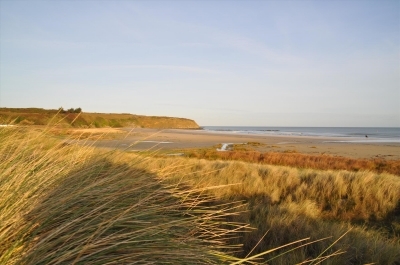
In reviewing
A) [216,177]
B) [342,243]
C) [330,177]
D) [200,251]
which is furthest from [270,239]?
[330,177]

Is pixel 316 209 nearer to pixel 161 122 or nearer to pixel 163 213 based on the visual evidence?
pixel 163 213

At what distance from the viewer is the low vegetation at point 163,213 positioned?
174 cm

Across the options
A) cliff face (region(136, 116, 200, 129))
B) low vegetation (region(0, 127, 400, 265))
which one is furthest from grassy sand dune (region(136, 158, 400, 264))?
cliff face (region(136, 116, 200, 129))

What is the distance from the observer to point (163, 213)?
2869mm

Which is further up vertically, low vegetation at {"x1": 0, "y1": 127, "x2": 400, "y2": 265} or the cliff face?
the cliff face

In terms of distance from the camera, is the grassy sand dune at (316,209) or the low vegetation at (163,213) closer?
the low vegetation at (163,213)

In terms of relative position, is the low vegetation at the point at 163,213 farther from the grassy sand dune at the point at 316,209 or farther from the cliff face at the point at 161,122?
the cliff face at the point at 161,122

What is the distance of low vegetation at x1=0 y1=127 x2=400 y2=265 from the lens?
5.72 feet

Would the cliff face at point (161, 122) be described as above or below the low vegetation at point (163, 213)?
above

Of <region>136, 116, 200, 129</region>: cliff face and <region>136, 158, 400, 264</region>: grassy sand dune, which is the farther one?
<region>136, 116, 200, 129</region>: cliff face

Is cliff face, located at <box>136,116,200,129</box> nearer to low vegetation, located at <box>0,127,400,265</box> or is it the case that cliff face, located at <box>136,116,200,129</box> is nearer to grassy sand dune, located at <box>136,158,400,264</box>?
grassy sand dune, located at <box>136,158,400,264</box>

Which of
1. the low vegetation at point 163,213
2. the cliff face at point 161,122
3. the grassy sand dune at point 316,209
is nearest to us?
the low vegetation at point 163,213

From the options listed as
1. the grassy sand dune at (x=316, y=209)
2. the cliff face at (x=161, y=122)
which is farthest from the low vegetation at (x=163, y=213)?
the cliff face at (x=161, y=122)

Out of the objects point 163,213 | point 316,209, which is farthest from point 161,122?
point 163,213
